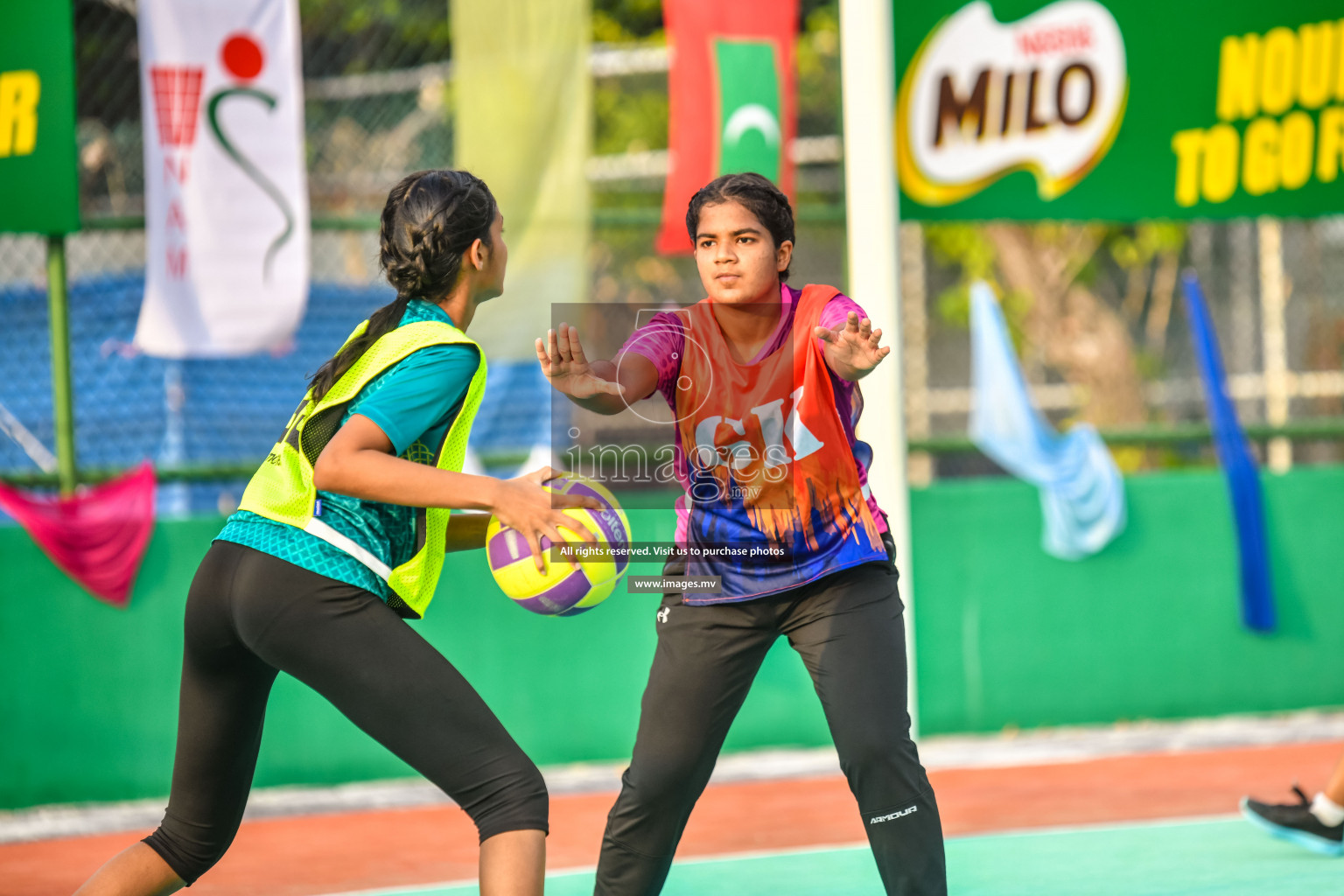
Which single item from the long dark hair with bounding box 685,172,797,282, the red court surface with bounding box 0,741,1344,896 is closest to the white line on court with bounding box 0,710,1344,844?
the red court surface with bounding box 0,741,1344,896

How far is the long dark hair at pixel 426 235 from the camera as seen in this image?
3486 mm

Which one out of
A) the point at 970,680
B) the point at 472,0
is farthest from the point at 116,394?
the point at 970,680

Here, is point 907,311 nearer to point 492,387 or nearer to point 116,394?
point 492,387

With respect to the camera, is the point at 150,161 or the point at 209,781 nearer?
the point at 209,781

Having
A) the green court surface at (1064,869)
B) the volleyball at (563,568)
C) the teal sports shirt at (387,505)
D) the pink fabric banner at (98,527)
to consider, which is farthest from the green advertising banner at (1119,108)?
the teal sports shirt at (387,505)

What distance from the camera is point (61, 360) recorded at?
7.39m

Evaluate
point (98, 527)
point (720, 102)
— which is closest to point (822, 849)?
point (98, 527)

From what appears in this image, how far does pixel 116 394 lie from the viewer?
8.32 metres

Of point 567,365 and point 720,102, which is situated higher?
point 720,102

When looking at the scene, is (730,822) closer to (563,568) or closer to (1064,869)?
(1064,869)

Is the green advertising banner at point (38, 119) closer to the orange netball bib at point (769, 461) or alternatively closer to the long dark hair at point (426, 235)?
the long dark hair at point (426, 235)

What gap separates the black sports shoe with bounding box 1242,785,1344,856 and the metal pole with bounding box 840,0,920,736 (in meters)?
2.54

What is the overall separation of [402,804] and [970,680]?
3278 mm

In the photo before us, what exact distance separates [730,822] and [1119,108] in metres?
4.87
